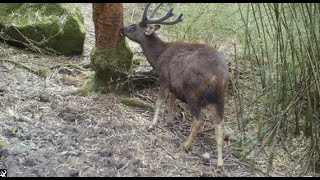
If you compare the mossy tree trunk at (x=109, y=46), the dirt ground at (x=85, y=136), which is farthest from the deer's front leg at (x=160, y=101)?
the mossy tree trunk at (x=109, y=46)

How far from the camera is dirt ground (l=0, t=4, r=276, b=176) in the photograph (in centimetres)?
457

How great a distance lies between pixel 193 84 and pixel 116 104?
110cm

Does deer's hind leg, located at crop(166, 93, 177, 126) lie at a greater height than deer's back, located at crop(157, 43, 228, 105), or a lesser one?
lesser

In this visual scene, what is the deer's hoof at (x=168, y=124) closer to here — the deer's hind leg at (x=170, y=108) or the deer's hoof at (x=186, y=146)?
the deer's hind leg at (x=170, y=108)

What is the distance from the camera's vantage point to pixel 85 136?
5027 mm

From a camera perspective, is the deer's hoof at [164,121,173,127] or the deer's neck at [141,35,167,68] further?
the deer's neck at [141,35,167,68]

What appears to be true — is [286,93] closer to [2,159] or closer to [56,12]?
[2,159]

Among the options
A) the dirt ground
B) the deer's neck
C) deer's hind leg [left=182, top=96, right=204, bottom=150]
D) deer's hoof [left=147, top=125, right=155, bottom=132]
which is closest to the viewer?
the dirt ground

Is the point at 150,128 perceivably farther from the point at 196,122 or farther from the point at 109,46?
the point at 109,46

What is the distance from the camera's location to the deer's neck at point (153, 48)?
18.9 feet

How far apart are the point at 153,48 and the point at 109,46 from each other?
518mm

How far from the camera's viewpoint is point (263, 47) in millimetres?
5832

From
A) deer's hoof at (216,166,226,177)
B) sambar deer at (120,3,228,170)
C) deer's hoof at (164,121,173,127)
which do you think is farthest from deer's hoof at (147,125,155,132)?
deer's hoof at (216,166,226,177)

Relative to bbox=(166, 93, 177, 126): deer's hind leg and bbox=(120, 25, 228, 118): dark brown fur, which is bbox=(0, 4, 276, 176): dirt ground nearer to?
bbox=(166, 93, 177, 126): deer's hind leg
